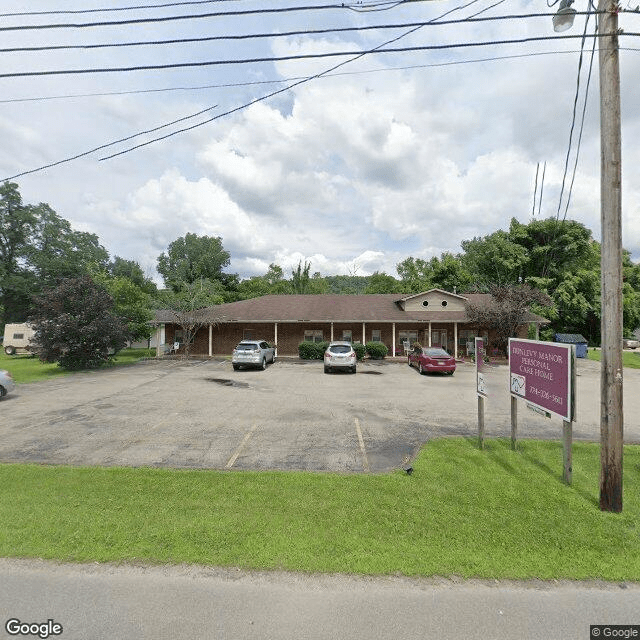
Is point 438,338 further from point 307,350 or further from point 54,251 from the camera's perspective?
point 54,251

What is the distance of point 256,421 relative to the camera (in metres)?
9.54

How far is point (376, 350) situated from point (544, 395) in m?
20.2

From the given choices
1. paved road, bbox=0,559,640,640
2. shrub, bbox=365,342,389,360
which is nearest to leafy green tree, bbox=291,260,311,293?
shrub, bbox=365,342,389,360

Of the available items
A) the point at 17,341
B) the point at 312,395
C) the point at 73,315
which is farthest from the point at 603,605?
the point at 17,341

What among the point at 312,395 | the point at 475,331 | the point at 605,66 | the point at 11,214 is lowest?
the point at 312,395

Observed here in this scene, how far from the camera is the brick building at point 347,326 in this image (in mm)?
28297

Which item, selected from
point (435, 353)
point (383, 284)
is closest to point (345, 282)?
point (383, 284)

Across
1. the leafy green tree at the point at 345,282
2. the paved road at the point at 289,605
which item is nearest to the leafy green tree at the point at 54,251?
the paved road at the point at 289,605

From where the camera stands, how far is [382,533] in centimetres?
434

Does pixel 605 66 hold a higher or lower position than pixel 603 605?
higher

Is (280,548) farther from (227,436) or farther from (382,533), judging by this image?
(227,436)

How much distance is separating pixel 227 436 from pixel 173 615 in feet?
17.1

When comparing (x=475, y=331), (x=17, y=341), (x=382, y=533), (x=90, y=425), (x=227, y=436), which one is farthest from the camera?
(x=17, y=341)

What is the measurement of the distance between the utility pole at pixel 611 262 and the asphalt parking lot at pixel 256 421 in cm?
317
